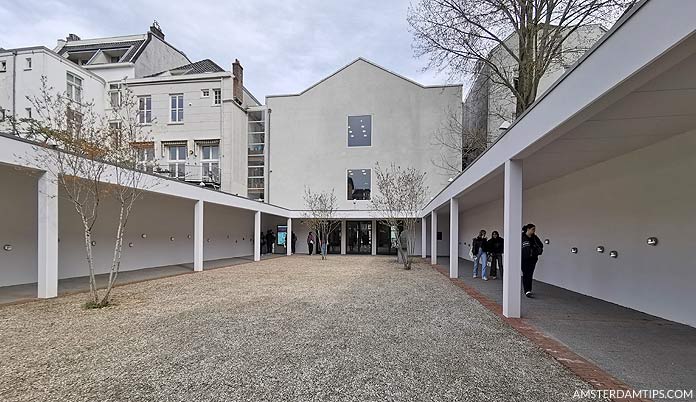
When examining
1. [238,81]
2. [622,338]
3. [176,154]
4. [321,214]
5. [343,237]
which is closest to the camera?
[622,338]

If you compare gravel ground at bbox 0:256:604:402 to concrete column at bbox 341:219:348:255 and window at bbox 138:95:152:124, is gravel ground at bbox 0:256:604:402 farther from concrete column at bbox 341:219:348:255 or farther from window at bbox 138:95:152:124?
window at bbox 138:95:152:124

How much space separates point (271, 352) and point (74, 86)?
78.7ft

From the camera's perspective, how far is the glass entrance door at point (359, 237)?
955 inches

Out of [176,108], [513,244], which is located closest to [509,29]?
[513,244]

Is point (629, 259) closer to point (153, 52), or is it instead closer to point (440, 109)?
point (440, 109)

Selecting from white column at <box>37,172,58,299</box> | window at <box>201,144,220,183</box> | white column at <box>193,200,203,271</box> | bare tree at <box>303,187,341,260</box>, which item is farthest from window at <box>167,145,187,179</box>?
white column at <box>37,172,58,299</box>

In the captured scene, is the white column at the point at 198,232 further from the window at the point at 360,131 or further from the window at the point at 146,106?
the window at the point at 146,106

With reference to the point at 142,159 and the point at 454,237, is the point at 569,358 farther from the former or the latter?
the point at 142,159

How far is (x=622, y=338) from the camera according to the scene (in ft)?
15.4

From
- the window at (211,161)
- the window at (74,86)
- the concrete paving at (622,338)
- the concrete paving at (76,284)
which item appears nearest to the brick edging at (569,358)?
the concrete paving at (622,338)

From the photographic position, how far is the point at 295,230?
25078 mm

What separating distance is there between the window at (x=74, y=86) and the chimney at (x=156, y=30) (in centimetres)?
705

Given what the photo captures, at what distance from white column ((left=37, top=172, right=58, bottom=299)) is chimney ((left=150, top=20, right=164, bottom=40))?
76.5 ft

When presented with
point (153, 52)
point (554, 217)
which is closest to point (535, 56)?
point (554, 217)
